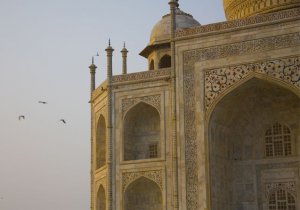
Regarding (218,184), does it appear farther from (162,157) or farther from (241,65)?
(241,65)

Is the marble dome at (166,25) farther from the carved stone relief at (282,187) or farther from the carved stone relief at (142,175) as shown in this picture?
the carved stone relief at (282,187)

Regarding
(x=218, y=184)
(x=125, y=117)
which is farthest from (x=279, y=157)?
(x=125, y=117)

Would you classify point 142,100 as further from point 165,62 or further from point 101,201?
point 101,201

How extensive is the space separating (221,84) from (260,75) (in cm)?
114

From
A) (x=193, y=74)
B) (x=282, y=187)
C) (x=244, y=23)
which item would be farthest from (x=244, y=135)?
(x=244, y=23)

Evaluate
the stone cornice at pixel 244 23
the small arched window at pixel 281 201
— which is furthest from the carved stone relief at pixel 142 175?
the stone cornice at pixel 244 23

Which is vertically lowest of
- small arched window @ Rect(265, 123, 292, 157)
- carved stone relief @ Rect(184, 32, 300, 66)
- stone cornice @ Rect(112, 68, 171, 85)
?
small arched window @ Rect(265, 123, 292, 157)

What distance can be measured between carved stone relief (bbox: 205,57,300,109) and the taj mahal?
1.0 inches

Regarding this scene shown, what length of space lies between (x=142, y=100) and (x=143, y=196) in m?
2.85

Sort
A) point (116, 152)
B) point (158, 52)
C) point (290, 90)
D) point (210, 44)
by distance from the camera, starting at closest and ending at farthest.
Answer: point (290, 90), point (210, 44), point (116, 152), point (158, 52)

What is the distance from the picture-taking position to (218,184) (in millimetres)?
17766

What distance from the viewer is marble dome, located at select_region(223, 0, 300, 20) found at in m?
19.6

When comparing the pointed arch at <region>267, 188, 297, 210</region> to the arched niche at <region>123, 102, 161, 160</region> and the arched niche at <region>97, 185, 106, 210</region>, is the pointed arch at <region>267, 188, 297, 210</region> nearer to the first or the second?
the arched niche at <region>123, 102, 161, 160</region>

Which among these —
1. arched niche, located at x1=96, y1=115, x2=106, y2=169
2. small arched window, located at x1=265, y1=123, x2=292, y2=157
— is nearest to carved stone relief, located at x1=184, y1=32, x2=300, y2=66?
small arched window, located at x1=265, y1=123, x2=292, y2=157
